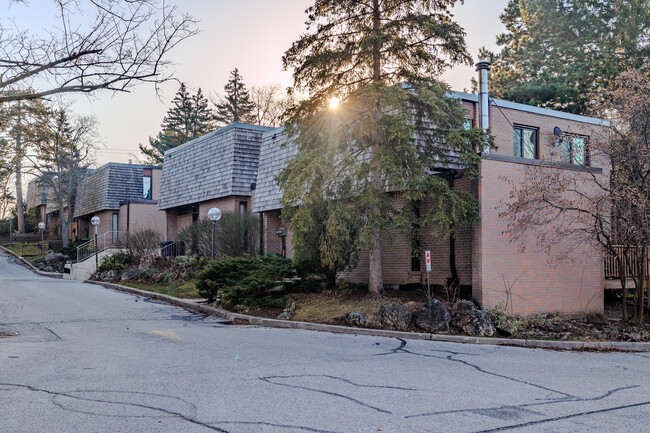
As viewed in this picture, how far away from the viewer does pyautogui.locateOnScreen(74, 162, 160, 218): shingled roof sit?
4109cm

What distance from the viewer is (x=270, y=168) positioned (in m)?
25.3

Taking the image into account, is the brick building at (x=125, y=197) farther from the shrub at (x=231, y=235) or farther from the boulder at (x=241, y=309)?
the boulder at (x=241, y=309)

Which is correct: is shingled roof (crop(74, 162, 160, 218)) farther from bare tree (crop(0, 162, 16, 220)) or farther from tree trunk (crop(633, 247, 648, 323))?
tree trunk (crop(633, 247, 648, 323))

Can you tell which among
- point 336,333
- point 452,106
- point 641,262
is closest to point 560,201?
point 641,262

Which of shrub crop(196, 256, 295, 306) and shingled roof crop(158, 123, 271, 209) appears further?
shingled roof crop(158, 123, 271, 209)

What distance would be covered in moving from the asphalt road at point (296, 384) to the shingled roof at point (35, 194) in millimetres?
51883

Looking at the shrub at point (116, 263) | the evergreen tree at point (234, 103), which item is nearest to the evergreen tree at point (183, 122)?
the evergreen tree at point (234, 103)

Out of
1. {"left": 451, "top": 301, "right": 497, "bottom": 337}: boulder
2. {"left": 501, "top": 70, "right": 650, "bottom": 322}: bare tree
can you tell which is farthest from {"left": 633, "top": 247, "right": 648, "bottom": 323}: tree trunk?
{"left": 451, "top": 301, "right": 497, "bottom": 337}: boulder

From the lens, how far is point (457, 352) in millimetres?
10945

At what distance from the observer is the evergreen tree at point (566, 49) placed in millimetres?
35812

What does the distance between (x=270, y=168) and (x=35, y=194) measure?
4859 cm

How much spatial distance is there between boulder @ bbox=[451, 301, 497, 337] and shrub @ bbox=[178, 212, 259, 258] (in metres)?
11.4

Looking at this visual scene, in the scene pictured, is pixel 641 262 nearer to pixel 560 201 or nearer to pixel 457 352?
pixel 560 201

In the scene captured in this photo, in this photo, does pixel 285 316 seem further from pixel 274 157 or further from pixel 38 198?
pixel 38 198
